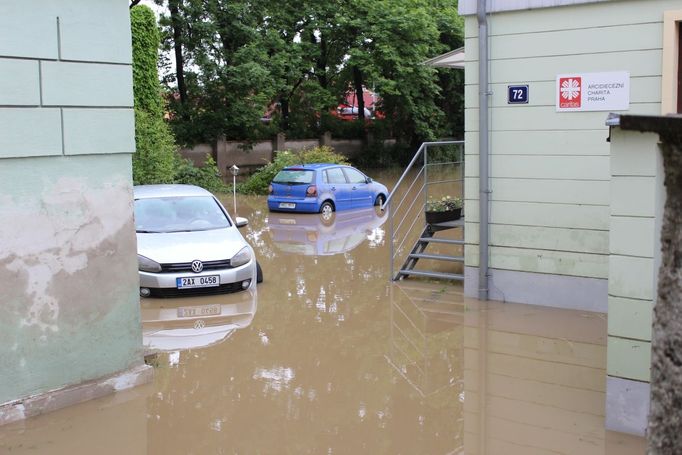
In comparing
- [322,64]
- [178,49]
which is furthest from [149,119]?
[322,64]

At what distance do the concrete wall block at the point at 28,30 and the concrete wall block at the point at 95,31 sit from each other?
101mm

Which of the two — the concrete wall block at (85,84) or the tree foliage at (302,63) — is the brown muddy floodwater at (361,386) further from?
the tree foliage at (302,63)

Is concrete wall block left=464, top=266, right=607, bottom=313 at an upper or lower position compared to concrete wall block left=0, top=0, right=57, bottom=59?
lower

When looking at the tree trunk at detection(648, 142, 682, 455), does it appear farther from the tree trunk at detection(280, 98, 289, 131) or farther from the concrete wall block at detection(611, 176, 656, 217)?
the tree trunk at detection(280, 98, 289, 131)

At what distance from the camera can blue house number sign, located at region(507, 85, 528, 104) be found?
9.78m

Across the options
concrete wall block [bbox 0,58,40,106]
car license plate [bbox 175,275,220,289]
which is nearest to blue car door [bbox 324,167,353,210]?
car license plate [bbox 175,275,220,289]

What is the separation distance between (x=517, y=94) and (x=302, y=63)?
22.6 meters

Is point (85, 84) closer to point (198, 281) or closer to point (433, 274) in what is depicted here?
point (198, 281)

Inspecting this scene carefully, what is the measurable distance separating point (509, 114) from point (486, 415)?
458 cm

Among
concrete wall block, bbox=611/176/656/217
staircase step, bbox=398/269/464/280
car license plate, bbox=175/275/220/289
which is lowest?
staircase step, bbox=398/269/464/280

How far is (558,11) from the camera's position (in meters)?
9.48

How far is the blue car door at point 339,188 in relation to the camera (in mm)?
21344

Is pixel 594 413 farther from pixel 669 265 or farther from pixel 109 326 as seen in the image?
pixel 669 265

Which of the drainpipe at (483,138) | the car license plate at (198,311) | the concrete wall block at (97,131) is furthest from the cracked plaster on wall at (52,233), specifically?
the drainpipe at (483,138)
